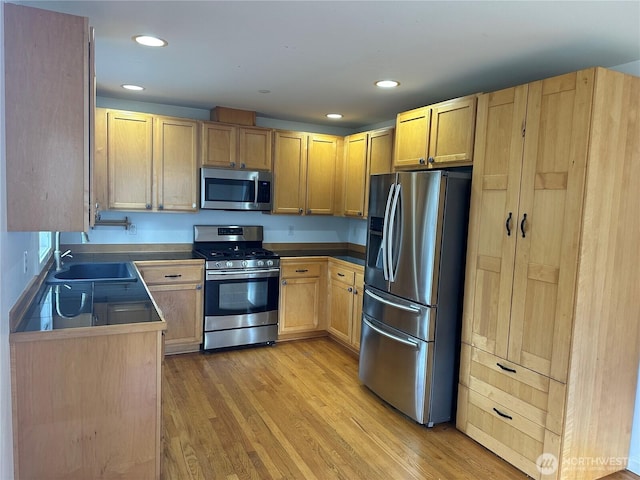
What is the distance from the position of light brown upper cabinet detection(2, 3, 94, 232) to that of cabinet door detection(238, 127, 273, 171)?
7.95ft

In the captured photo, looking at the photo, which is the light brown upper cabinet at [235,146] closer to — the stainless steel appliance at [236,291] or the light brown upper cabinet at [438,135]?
the stainless steel appliance at [236,291]

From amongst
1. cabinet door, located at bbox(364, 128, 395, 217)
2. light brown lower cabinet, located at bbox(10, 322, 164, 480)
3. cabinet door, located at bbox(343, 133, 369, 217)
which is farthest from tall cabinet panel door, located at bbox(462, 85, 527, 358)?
light brown lower cabinet, located at bbox(10, 322, 164, 480)

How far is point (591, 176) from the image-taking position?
2.14 metres

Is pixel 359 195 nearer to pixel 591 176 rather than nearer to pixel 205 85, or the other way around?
pixel 205 85

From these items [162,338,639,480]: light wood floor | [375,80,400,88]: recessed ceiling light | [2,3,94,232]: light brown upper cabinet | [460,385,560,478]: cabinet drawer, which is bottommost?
[162,338,639,480]: light wood floor

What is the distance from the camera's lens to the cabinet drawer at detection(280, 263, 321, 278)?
4384 mm

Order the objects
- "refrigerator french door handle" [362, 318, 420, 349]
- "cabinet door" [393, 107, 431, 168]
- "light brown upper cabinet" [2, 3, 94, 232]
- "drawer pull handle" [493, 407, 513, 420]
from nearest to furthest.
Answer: "light brown upper cabinet" [2, 3, 94, 232], "drawer pull handle" [493, 407, 513, 420], "refrigerator french door handle" [362, 318, 420, 349], "cabinet door" [393, 107, 431, 168]

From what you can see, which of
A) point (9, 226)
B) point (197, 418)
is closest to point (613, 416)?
point (197, 418)

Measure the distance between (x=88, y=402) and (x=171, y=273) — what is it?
2079mm

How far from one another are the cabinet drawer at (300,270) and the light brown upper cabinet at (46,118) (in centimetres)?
265

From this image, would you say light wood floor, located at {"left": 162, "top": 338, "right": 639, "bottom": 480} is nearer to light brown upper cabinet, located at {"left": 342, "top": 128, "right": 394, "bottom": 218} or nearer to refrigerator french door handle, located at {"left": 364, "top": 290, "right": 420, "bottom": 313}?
refrigerator french door handle, located at {"left": 364, "top": 290, "right": 420, "bottom": 313}

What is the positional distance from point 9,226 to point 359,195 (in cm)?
322

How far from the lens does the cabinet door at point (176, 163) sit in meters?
3.94

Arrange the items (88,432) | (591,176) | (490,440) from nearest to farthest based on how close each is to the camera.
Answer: (88,432), (591,176), (490,440)
